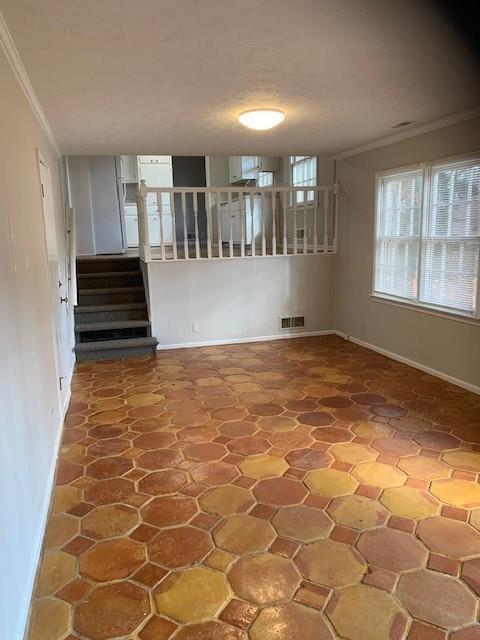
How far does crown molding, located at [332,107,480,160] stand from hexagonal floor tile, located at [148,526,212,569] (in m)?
3.76

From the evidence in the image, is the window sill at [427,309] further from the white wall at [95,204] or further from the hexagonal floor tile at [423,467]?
the white wall at [95,204]

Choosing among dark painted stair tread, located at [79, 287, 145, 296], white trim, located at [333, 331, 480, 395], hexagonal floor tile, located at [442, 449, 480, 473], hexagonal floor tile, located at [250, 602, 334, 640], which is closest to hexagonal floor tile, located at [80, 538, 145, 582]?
hexagonal floor tile, located at [250, 602, 334, 640]

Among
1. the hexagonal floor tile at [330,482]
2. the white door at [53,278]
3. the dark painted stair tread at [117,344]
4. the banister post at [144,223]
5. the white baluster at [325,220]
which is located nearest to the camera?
the hexagonal floor tile at [330,482]

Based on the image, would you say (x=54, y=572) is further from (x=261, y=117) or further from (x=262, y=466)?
(x=261, y=117)

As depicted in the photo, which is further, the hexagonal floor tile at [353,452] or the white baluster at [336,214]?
the white baluster at [336,214]

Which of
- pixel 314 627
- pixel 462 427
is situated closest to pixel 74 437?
pixel 314 627

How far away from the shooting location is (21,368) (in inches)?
83.0

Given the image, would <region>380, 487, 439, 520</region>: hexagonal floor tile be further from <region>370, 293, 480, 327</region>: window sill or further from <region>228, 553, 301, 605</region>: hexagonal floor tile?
<region>370, 293, 480, 327</region>: window sill

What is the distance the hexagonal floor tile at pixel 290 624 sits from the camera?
1.69m

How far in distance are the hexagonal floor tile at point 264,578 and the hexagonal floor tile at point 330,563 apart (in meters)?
0.06

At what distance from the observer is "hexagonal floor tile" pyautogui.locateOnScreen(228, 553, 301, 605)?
188cm

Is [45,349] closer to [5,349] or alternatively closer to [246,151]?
[5,349]

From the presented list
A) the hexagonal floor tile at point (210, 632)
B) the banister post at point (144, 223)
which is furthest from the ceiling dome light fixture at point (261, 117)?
the hexagonal floor tile at point (210, 632)

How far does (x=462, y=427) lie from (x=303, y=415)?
1155mm
